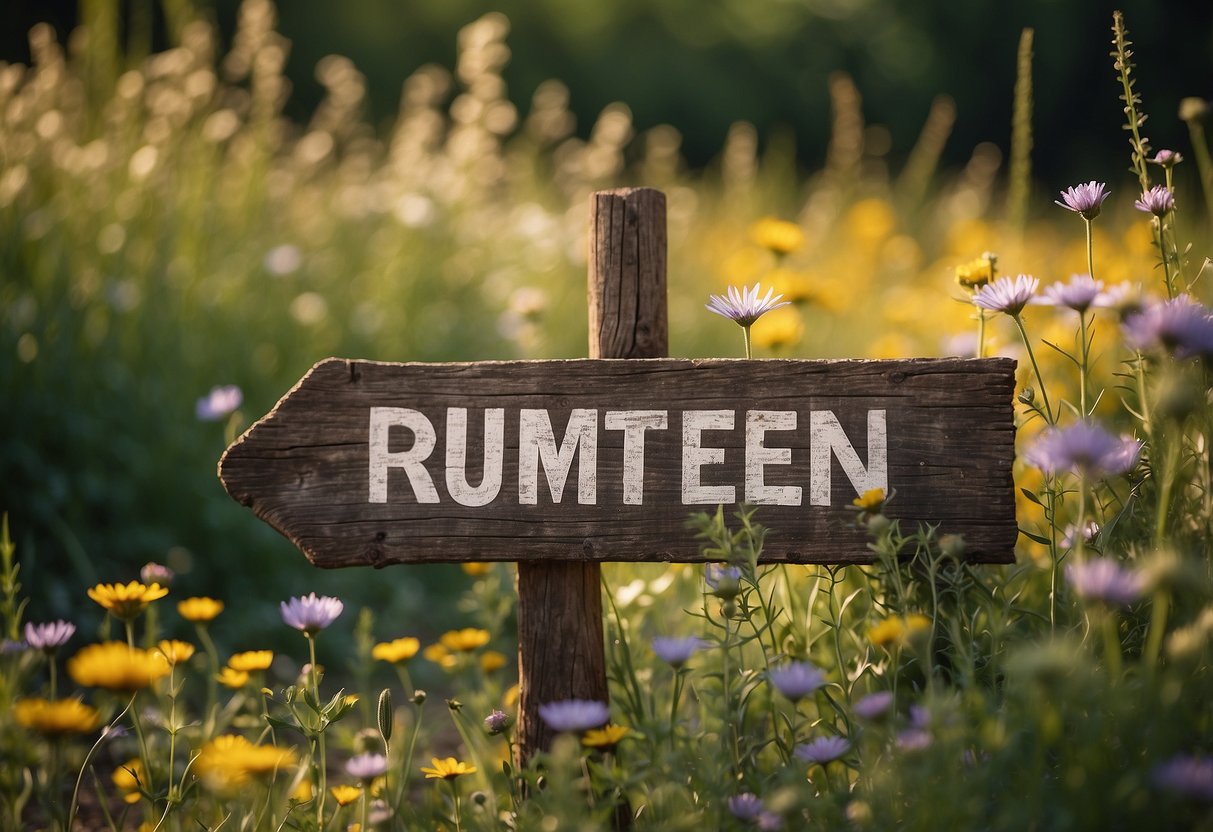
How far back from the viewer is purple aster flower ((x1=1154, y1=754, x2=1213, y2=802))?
2.64 ft

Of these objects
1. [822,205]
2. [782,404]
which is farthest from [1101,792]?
[822,205]

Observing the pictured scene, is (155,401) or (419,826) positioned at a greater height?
(155,401)

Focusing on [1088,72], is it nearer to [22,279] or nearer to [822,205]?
[822,205]

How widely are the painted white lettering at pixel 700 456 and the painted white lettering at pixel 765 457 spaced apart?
27 mm

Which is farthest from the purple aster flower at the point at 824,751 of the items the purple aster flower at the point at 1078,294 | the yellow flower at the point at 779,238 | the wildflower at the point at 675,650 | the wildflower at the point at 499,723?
the yellow flower at the point at 779,238

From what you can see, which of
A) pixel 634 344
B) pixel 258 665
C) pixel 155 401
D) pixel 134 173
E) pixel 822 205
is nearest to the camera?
pixel 258 665

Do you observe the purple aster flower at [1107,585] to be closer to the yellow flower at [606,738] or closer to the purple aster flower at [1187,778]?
the purple aster flower at [1187,778]

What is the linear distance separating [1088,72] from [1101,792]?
437 inches

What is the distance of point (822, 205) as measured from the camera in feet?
16.5

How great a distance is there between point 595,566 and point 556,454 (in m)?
0.20

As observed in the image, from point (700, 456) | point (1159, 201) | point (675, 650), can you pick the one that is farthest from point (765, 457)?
point (1159, 201)

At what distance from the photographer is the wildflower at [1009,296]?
4.02 feet

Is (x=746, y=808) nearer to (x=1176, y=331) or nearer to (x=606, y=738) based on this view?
(x=606, y=738)

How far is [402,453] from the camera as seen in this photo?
1.32 meters
